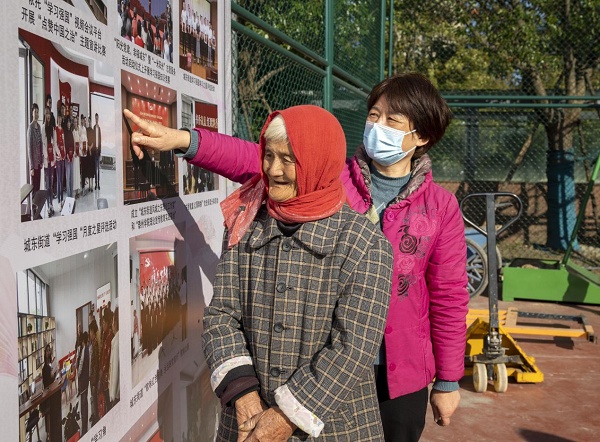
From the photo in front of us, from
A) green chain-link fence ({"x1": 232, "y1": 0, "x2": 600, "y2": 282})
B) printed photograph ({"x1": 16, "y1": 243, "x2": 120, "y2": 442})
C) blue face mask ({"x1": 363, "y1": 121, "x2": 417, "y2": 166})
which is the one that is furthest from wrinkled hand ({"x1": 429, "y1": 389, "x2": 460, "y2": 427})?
green chain-link fence ({"x1": 232, "y1": 0, "x2": 600, "y2": 282})

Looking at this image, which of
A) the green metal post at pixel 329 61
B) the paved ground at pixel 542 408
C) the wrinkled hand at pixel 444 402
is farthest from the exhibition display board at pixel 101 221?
A: the paved ground at pixel 542 408

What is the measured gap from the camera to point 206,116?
2545 millimetres

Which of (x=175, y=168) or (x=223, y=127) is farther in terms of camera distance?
(x=223, y=127)

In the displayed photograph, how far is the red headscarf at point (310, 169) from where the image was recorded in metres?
1.79

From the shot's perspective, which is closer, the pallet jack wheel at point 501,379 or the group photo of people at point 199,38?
the group photo of people at point 199,38

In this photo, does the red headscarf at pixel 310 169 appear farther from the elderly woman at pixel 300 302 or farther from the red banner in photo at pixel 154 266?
the red banner in photo at pixel 154 266

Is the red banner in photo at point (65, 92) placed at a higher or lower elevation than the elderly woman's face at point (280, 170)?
higher

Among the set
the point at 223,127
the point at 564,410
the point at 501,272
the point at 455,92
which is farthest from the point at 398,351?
the point at 455,92

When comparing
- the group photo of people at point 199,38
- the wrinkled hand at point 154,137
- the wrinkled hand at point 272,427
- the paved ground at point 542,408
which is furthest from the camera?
the paved ground at point 542,408

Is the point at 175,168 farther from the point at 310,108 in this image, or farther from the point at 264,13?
the point at 264,13

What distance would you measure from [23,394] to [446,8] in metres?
12.0

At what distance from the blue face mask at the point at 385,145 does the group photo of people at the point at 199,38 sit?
607 mm

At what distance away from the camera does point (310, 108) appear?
1.83 metres

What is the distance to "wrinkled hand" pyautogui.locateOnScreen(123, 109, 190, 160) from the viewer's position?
1876mm
